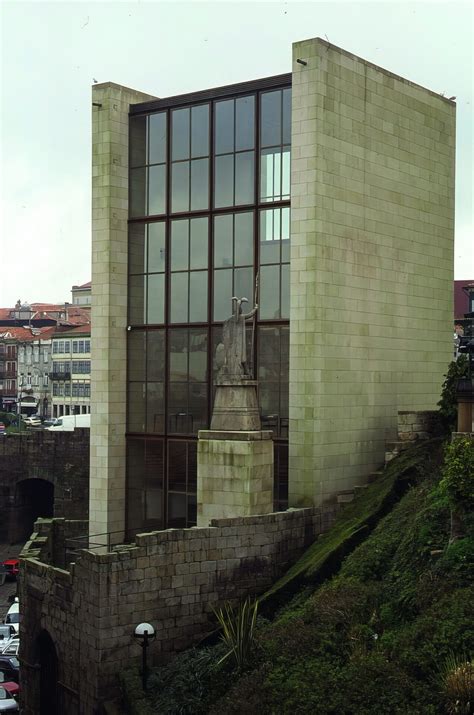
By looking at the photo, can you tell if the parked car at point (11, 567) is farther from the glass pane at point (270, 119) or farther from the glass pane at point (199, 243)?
the glass pane at point (270, 119)

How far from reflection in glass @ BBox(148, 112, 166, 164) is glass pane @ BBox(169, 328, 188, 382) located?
18.7 feet

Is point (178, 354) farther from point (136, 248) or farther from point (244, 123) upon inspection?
point (244, 123)

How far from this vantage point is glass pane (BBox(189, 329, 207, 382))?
33.5 metres

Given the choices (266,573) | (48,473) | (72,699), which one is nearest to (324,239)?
(266,573)

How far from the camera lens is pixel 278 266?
3192cm

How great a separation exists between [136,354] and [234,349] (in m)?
6.61

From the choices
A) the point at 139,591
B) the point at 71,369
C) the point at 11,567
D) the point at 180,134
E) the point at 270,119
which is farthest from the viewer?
the point at 71,369

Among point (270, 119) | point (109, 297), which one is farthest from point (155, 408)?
point (270, 119)

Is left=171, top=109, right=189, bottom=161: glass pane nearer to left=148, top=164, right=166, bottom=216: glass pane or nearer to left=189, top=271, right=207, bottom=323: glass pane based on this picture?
left=148, top=164, right=166, bottom=216: glass pane

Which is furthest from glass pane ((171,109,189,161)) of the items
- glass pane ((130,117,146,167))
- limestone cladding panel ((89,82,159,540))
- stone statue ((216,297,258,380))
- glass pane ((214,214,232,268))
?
stone statue ((216,297,258,380))

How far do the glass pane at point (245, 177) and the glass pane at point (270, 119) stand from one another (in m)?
0.69

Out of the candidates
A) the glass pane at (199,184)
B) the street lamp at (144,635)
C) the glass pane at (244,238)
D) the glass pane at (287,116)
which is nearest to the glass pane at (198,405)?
the glass pane at (244,238)

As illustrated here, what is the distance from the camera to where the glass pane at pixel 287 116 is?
31.6 meters

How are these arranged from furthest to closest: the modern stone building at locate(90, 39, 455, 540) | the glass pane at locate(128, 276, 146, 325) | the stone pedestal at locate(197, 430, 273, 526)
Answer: the glass pane at locate(128, 276, 146, 325), the modern stone building at locate(90, 39, 455, 540), the stone pedestal at locate(197, 430, 273, 526)
